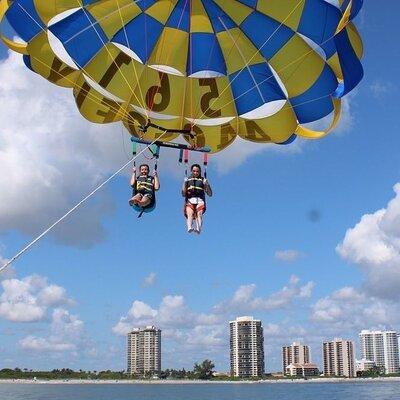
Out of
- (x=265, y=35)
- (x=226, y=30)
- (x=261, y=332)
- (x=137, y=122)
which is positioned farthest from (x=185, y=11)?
(x=261, y=332)

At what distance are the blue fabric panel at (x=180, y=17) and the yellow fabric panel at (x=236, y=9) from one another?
0.66 metres

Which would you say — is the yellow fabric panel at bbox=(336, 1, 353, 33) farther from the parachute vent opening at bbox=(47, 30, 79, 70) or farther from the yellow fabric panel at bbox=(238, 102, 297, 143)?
the parachute vent opening at bbox=(47, 30, 79, 70)

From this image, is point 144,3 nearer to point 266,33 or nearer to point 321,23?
point 266,33

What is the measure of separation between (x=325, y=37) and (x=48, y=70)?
5.88 metres

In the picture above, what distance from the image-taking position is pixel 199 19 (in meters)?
13.0

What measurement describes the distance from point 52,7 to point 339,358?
7249 inches

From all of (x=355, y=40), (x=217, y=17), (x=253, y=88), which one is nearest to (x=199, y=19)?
(x=217, y=17)

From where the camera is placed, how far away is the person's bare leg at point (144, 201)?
11.6 metres

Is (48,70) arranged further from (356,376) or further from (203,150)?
(356,376)

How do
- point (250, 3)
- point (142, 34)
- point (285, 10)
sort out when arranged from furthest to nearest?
point (142, 34), point (250, 3), point (285, 10)

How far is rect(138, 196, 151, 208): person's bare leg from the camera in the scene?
1158cm

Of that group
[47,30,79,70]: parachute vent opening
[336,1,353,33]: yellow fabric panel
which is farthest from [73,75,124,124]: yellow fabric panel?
[336,1,353,33]: yellow fabric panel

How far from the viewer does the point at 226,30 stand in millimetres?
13172

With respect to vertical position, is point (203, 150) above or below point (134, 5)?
below
